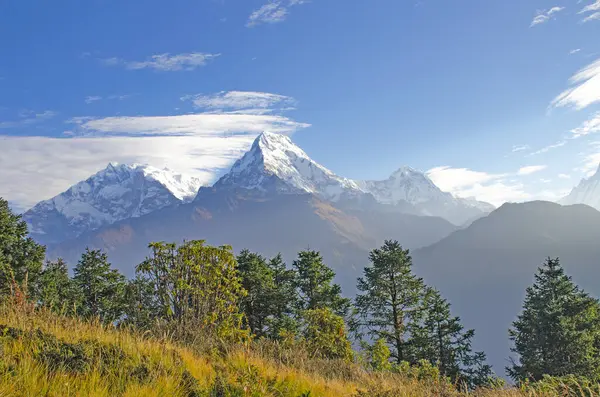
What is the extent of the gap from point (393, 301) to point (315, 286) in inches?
302

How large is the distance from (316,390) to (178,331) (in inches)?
148

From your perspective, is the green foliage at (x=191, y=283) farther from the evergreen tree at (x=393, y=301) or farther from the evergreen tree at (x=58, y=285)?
the evergreen tree at (x=58, y=285)

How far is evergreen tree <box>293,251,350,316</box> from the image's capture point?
32969mm

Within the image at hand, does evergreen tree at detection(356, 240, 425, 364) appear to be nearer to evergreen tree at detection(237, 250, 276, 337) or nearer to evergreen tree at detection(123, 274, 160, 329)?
evergreen tree at detection(237, 250, 276, 337)

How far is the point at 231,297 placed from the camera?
10.4 meters

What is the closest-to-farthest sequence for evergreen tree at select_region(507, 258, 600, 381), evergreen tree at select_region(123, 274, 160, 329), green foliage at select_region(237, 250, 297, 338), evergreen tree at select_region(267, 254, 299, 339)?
1. evergreen tree at select_region(123, 274, 160, 329)
2. evergreen tree at select_region(507, 258, 600, 381)
3. evergreen tree at select_region(267, 254, 299, 339)
4. green foliage at select_region(237, 250, 297, 338)

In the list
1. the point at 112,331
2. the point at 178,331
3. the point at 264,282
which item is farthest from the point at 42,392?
the point at 264,282

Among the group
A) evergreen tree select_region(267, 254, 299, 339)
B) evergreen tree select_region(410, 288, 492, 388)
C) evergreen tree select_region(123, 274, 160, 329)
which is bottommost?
evergreen tree select_region(410, 288, 492, 388)

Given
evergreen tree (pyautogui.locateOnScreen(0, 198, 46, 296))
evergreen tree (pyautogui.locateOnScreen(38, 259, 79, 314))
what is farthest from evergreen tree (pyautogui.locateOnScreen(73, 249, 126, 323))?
evergreen tree (pyautogui.locateOnScreen(0, 198, 46, 296))

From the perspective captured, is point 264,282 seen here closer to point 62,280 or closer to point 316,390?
point 62,280

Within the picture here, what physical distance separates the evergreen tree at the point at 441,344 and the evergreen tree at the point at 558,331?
129 inches

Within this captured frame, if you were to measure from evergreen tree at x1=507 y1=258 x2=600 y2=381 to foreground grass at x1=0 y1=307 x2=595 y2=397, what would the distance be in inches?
1056

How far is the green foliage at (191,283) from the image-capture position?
929cm

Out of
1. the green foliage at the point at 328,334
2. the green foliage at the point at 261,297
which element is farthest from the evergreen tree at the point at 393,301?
the green foliage at the point at 328,334
